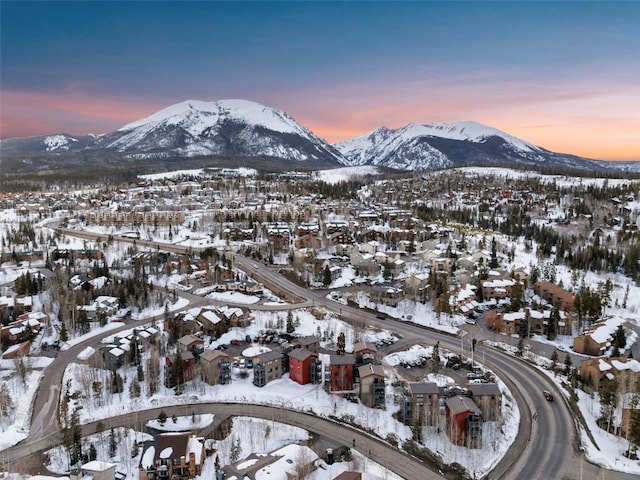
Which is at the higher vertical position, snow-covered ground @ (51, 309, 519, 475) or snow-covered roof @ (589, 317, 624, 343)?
snow-covered roof @ (589, 317, 624, 343)

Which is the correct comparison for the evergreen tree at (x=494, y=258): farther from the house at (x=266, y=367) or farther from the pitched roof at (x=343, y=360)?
the house at (x=266, y=367)

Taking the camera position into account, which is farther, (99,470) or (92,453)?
(92,453)

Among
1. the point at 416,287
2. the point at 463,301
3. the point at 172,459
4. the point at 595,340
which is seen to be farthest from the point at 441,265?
the point at 172,459

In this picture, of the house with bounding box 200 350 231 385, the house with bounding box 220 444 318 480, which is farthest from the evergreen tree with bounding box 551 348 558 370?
the house with bounding box 200 350 231 385

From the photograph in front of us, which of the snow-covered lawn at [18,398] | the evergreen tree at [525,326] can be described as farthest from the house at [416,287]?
the snow-covered lawn at [18,398]

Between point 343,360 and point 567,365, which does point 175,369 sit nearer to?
point 343,360

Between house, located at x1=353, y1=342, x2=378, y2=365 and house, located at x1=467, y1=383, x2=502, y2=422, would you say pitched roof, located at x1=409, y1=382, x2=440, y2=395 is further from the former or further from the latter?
house, located at x1=353, y1=342, x2=378, y2=365
